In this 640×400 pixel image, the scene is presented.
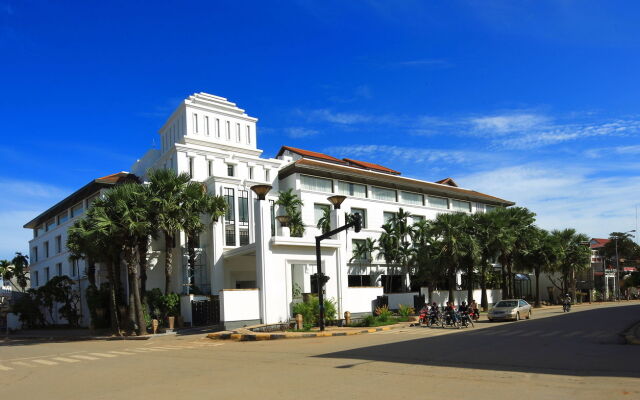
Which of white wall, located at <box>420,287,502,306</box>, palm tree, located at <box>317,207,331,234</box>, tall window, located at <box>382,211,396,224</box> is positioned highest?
tall window, located at <box>382,211,396,224</box>

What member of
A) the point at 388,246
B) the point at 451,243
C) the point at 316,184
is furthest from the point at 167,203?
the point at 388,246

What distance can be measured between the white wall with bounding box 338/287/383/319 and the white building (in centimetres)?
7

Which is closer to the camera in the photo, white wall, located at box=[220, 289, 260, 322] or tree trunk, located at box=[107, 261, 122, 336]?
white wall, located at box=[220, 289, 260, 322]

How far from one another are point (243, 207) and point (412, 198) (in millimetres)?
22282

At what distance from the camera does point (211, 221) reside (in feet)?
123

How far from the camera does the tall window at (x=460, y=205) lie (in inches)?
2381

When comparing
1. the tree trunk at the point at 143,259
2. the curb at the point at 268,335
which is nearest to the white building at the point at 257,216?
the tree trunk at the point at 143,259

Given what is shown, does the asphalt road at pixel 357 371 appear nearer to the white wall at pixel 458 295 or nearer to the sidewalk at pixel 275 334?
the sidewalk at pixel 275 334

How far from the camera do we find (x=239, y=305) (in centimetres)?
2998

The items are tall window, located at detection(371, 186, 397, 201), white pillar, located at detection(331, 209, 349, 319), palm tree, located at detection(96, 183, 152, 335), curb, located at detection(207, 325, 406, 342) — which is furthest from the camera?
tall window, located at detection(371, 186, 397, 201)

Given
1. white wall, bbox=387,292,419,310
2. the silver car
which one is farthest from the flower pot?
the silver car

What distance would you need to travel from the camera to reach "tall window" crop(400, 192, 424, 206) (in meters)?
55.1

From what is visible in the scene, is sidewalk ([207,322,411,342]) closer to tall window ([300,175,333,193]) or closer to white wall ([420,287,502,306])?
white wall ([420,287,502,306])

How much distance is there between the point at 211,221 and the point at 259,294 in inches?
343
